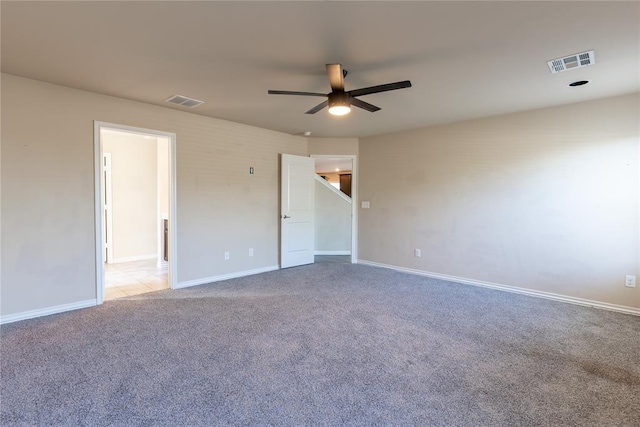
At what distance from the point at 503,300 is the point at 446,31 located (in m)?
3.31

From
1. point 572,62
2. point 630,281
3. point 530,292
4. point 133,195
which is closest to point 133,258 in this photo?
point 133,195

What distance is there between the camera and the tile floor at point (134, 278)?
434cm

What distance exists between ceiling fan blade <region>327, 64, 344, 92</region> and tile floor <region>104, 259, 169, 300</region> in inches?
143

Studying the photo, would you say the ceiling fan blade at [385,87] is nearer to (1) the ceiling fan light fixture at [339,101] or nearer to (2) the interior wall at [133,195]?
(1) the ceiling fan light fixture at [339,101]

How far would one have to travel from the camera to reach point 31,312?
330 centimetres

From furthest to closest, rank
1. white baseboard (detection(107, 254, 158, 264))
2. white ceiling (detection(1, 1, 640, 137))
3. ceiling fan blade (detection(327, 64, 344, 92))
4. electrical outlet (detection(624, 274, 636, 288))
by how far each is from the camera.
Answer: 1. white baseboard (detection(107, 254, 158, 264))
2. electrical outlet (detection(624, 274, 636, 288))
3. ceiling fan blade (detection(327, 64, 344, 92))
4. white ceiling (detection(1, 1, 640, 137))

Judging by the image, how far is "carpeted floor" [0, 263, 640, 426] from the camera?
1.90 meters

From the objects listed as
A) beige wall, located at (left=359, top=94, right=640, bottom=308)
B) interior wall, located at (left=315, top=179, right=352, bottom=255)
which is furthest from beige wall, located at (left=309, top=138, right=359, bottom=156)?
interior wall, located at (left=315, top=179, right=352, bottom=255)

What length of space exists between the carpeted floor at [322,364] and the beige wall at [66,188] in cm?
47

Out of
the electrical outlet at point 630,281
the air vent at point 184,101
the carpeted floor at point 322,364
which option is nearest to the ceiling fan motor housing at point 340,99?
the air vent at point 184,101

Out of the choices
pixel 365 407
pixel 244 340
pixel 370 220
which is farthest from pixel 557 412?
pixel 370 220

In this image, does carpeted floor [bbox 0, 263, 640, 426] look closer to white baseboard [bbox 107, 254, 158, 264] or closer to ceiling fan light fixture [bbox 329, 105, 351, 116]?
ceiling fan light fixture [bbox 329, 105, 351, 116]

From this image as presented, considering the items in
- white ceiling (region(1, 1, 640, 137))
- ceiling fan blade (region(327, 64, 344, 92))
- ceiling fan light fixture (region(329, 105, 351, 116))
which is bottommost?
ceiling fan light fixture (region(329, 105, 351, 116))

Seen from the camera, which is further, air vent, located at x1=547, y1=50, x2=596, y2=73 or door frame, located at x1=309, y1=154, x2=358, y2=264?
door frame, located at x1=309, y1=154, x2=358, y2=264
